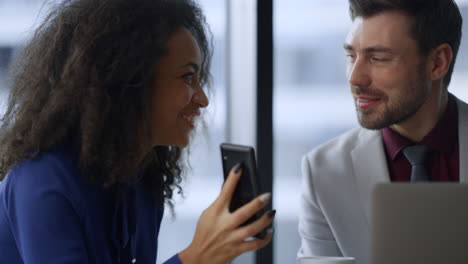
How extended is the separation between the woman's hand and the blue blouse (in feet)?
0.19

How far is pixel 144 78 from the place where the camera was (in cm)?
135

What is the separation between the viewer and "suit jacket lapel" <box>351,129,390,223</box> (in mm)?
1791

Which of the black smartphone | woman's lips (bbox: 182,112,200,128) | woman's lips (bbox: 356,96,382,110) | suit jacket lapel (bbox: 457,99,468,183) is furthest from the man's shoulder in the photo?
the black smartphone

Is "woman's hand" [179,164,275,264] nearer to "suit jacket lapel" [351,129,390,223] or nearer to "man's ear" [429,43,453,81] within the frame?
"suit jacket lapel" [351,129,390,223]

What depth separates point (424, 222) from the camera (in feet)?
3.26

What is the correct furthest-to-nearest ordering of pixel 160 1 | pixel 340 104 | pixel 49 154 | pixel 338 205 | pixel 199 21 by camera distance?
pixel 340 104 < pixel 338 205 < pixel 199 21 < pixel 160 1 < pixel 49 154

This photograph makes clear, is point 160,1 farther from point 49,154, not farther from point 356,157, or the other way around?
point 356,157

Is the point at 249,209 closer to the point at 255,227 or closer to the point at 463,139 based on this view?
the point at 255,227

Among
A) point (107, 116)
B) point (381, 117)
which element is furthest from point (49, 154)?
point (381, 117)

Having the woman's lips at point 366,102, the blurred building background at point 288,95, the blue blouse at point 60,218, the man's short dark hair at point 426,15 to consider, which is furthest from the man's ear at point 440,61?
the blue blouse at point 60,218

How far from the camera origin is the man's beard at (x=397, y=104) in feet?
6.10

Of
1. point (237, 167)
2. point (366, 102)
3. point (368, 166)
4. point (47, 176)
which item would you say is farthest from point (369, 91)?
point (47, 176)

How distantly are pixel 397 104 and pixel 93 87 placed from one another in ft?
3.43

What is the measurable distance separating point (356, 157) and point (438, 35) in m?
0.53
